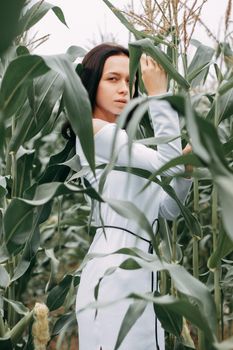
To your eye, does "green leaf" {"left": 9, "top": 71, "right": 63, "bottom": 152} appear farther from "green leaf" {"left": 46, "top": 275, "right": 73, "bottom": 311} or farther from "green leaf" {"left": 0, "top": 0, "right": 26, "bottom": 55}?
"green leaf" {"left": 0, "top": 0, "right": 26, "bottom": 55}

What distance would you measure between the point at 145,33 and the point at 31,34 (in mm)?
344

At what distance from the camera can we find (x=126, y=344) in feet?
4.49

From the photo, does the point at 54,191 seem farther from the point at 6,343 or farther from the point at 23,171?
the point at 23,171

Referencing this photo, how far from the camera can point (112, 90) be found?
5.01ft

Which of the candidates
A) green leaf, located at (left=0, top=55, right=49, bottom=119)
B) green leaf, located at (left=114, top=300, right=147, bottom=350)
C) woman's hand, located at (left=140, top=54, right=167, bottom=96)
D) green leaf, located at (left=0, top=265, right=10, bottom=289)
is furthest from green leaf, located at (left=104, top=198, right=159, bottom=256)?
green leaf, located at (left=0, top=265, right=10, bottom=289)

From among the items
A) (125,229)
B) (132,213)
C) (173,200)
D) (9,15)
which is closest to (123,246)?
(125,229)

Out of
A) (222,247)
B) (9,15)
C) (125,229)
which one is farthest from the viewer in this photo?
(125,229)

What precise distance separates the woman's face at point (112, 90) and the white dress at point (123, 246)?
0.13 metres

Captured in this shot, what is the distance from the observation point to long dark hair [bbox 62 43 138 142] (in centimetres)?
154

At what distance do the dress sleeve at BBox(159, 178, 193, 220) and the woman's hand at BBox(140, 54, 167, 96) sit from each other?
177 millimetres

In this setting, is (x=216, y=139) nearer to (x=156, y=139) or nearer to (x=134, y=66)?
(x=156, y=139)

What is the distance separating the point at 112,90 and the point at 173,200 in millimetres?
274

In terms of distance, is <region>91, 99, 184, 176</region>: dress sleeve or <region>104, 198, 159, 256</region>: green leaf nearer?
<region>104, 198, 159, 256</region>: green leaf

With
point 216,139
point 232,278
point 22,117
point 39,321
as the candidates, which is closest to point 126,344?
point 39,321
